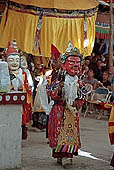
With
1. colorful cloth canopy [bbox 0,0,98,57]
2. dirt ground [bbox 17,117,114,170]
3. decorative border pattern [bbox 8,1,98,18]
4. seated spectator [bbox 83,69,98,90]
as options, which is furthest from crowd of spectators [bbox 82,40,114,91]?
dirt ground [bbox 17,117,114,170]

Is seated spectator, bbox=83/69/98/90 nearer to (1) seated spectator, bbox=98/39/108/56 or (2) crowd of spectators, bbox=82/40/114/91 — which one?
(2) crowd of spectators, bbox=82/40/114/91

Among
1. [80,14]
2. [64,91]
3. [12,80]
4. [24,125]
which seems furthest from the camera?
[80,14]

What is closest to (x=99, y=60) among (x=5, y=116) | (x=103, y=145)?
(x=103, y=145)

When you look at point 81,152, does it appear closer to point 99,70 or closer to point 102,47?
point 99,70

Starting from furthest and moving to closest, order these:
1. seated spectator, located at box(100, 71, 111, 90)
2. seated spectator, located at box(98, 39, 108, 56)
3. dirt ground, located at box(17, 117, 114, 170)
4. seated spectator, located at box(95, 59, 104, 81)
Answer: seated spectator, located at box(98, 39, 108, 56), seated spectator, located at box(95, 59, 104, 81), seated spectator, located at box(100, 71, 111, 90), dirt ground, located at box(17, 117, 114, 170)

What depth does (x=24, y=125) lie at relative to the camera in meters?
8.33

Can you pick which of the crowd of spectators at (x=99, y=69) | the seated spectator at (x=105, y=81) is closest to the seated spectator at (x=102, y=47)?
the crowd of spectators at (x=99, y=69)

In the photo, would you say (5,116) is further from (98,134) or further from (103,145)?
(98,134)

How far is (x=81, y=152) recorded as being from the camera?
305 inches

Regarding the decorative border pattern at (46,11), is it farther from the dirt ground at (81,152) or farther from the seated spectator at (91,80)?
the dirt ground at (81,152)

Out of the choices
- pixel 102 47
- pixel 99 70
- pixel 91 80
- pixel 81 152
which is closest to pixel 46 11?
pixel 91 80

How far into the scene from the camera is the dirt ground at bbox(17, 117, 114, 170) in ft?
22.1

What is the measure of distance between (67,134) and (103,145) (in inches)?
82.5

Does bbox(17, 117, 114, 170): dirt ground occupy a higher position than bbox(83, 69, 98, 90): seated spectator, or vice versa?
bbox(83, 69, 98, 90): seated spectator
